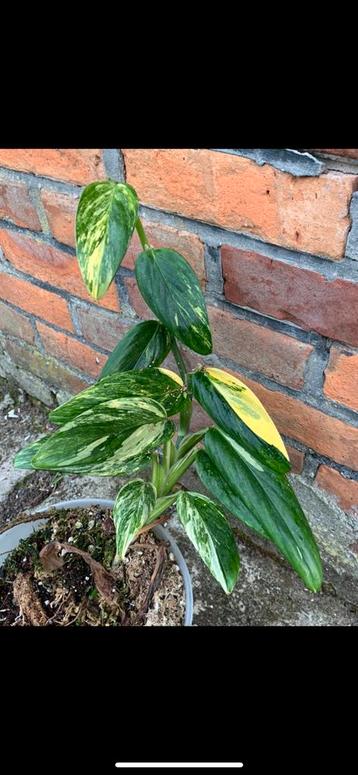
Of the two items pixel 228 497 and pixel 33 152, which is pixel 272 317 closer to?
pixel 228 497

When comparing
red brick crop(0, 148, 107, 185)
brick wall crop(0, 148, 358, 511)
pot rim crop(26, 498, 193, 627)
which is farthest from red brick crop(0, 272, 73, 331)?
pot rim crop(26, 498, 193, 627)

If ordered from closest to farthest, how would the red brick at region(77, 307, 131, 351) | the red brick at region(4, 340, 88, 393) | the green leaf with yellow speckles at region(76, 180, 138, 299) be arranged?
the green leaf with yellow speckles at region(76, 180, 138, 299) < the red brick at region(77, 307, 131, 351) < the red brick at region(4, 340, 88, 393)

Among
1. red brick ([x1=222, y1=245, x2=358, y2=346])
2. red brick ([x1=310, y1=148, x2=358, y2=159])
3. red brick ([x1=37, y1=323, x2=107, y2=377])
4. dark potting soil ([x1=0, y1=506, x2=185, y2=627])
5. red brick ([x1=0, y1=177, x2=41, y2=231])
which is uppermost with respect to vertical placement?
red brick ([x1=310, y1=148, x2=358, y2=159])

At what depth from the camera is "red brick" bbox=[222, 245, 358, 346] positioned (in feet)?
2.04

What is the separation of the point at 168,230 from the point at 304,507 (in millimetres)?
455

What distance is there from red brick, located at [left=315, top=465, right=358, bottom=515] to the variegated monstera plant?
21 centimetres

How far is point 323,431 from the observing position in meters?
0.76

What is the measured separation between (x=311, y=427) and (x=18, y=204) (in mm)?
579

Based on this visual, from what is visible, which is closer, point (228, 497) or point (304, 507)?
point (228, 497)

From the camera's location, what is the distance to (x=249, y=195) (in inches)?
24.3

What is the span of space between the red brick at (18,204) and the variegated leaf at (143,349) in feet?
1.23

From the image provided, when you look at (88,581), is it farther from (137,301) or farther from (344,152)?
(344,152)

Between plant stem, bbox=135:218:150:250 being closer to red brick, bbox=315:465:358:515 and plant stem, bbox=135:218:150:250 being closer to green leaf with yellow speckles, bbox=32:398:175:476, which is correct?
green leaf with yellow speckles, bbox=32:398:175:476

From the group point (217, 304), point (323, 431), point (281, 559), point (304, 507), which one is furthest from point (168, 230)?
point (281, 559)
